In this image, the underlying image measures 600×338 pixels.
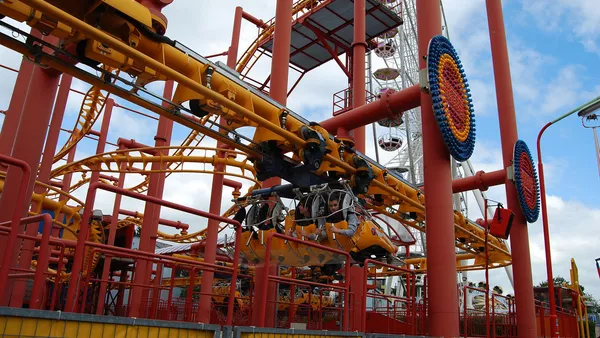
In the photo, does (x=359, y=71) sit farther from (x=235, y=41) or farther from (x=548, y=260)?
(x=548, y=260)

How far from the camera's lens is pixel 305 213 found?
28.5 ft

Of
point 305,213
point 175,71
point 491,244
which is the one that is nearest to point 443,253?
point 305,213

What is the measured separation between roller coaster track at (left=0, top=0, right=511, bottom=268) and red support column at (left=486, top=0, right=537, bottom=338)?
2.35m

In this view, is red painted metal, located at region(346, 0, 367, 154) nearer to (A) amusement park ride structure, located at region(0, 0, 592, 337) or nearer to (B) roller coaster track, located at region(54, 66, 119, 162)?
(A) amusement park ride structure, located at region(0, 0, 592, 337)

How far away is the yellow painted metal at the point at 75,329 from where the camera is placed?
3.14 m

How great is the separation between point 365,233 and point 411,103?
2.39 meters

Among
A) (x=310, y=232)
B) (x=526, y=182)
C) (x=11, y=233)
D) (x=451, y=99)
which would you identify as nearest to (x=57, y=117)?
(x=310, y=232)

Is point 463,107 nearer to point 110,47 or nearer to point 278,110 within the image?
point 278,110

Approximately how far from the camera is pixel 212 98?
22.0 feet

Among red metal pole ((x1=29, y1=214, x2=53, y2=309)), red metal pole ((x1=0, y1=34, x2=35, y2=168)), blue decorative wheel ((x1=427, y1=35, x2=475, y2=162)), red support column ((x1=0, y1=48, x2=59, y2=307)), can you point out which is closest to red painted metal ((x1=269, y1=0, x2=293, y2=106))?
blue decorative wheel ((x1=427, y1=35, x2=475, y2=162))

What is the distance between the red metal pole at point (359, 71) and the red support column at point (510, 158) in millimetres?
3004

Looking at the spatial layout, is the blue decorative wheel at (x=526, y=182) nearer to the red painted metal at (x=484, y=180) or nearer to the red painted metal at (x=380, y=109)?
the red painted metal at (x=484, y=180)

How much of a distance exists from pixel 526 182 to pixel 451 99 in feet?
13.3

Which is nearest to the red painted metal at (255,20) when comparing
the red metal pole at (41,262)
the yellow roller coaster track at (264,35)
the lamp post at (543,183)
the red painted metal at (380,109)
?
the yellow roller coaster track at (264,35)
